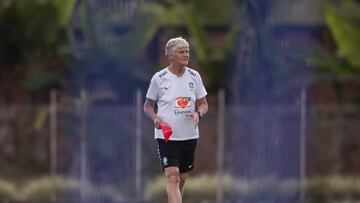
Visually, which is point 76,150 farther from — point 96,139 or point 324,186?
point 324,186

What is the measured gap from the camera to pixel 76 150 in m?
22.2

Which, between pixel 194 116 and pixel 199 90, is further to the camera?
pixel 199 90

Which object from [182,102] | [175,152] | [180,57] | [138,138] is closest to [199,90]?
[182,102]

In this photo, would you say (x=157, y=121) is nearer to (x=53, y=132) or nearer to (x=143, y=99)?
(x=143, y=99)

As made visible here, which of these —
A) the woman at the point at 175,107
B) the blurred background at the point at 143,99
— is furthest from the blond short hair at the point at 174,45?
the blurred background at the point at 143,99

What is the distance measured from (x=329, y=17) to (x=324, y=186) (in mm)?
3038

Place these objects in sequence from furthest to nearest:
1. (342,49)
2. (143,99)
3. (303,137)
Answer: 1. (342,49)
2. (303,137)
3. (143,99)

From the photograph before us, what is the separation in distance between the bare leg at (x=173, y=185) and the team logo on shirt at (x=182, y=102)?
0.54 meters

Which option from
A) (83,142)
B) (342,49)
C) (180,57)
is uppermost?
(342,49)

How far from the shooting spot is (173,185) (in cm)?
1057

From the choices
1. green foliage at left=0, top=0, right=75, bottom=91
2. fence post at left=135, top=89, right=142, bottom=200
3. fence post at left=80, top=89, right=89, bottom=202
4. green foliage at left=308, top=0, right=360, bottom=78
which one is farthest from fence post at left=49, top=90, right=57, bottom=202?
green foliage at left=308, top=0, right=360, bottom=78

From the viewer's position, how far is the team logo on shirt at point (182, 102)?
1046 cm

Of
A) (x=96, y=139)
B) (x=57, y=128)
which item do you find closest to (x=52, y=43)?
(x=57, y=128)

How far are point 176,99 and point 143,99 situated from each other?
36.0ft
